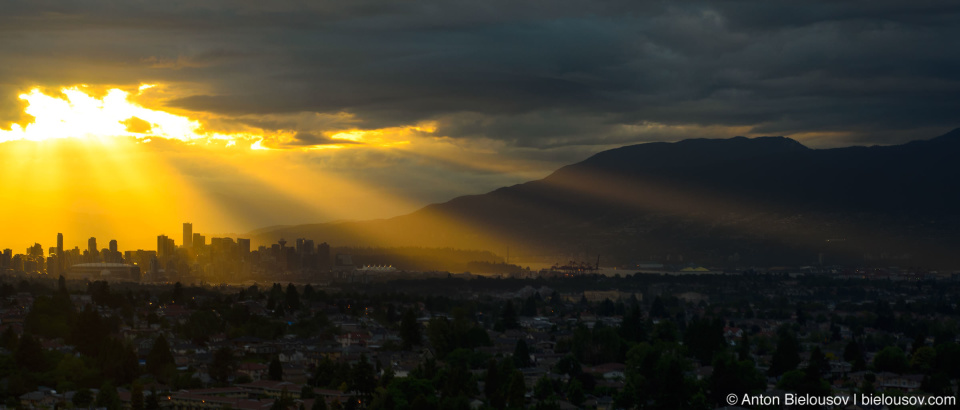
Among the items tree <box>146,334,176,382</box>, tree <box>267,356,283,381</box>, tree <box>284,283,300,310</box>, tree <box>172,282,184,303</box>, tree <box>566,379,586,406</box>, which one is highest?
tree <box>172,282,184,303</box>

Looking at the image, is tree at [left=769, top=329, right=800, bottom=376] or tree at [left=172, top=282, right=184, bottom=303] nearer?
tree at [left=769, top=329, right=800, bottom=376]

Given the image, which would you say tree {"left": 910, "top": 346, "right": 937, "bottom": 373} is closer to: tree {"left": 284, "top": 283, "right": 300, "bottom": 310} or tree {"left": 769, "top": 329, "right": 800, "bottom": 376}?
tree {"left": 769, "top": 329, "right": 800, "bottom": 376}

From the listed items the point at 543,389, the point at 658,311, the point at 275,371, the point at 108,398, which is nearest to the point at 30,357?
the point at 108,398

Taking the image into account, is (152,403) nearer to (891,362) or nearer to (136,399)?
(136,399)

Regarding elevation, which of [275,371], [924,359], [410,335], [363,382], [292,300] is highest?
[292,300]

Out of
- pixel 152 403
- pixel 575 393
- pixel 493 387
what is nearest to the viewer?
pixel 152 403

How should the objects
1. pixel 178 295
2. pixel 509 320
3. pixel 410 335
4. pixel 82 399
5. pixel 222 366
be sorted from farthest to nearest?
pixel 178 295 < pixel 509 320 < pixel 410 335 < pixel 222 366 < pixel 82 399

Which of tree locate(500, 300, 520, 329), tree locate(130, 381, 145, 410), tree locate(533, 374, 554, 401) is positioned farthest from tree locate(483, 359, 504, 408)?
tree locate(500, 300, 520, 329)

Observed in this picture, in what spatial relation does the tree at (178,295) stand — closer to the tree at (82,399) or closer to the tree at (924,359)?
the tree at (82,399)

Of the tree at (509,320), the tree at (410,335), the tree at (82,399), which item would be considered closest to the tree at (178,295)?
the tree at (509,320)

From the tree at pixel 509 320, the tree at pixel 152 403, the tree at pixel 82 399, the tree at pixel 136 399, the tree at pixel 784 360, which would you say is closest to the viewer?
the tree at pixel 152 403

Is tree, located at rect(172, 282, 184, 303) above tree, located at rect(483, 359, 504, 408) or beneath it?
above

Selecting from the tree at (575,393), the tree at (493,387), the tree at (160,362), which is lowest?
the tree at (575,393)

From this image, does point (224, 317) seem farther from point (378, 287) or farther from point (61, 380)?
point (378, 287)
